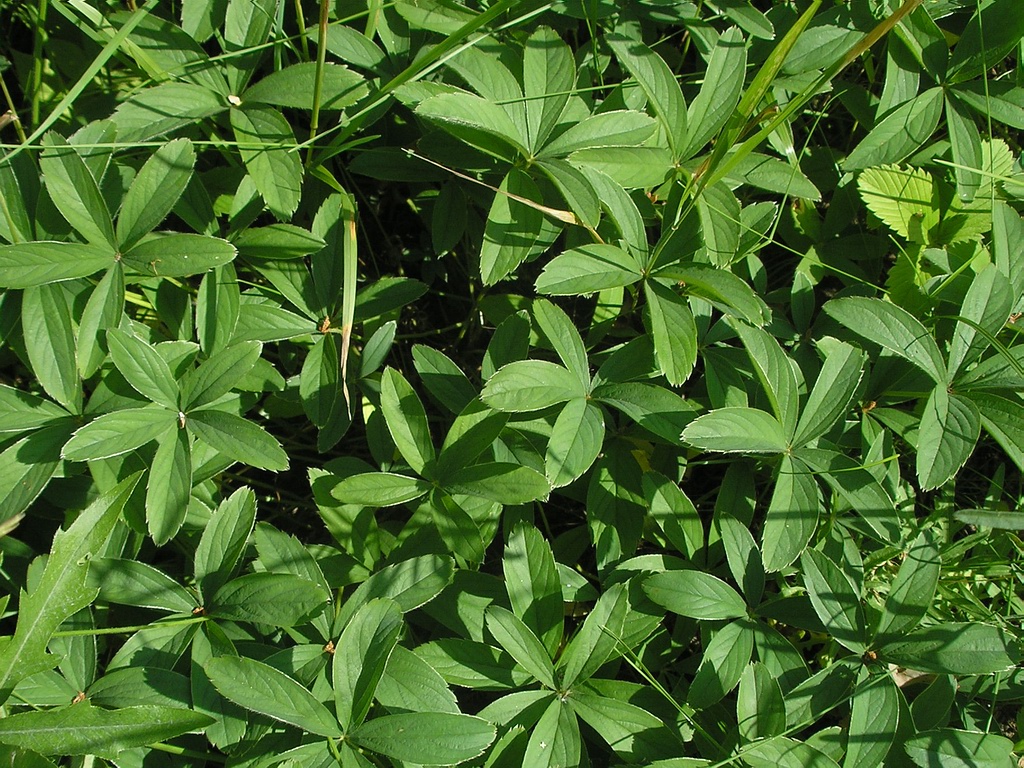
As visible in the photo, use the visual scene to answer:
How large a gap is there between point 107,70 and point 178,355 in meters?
0.94

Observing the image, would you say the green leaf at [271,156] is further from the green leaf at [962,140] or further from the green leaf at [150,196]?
the green leaf at [962,140]

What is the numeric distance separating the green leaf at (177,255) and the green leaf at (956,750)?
1.88m

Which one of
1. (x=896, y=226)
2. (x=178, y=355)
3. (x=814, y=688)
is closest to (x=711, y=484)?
(x=814, y=688)

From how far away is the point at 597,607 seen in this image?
1.81 m

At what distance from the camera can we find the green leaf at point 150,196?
6.15 ft

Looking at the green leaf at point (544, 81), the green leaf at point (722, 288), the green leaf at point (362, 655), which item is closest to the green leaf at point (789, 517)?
the green leaf at point (722, 288)

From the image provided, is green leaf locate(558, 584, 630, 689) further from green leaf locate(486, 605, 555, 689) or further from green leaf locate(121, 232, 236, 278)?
green leaf locate(121, 232, 236, 278)

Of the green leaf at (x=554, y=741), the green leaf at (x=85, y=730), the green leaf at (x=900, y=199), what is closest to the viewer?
the green leaf at (x=85, y=730)

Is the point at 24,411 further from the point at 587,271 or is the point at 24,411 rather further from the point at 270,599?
the point at 587,271

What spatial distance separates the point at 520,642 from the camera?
174 centimetres

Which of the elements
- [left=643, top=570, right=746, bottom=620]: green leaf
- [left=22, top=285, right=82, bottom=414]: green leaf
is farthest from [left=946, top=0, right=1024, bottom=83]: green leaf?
[left=22, top=285, right=82, bottom=414]: green leaf

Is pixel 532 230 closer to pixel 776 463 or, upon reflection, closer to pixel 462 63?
pixel 462 63

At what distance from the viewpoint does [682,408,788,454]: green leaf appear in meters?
1.73

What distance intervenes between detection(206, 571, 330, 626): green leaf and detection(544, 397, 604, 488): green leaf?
56cm
